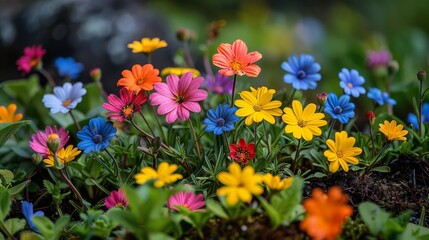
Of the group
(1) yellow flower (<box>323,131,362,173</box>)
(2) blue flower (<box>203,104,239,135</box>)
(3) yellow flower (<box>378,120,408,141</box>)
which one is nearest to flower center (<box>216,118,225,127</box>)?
(2) blue flower (<box>203,104,239,135</box>)

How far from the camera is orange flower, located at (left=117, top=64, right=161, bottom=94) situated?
4.29ft

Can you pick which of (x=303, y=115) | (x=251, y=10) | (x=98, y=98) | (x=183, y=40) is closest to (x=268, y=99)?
(x=303, y=115)

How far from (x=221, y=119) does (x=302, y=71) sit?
351 millimetres

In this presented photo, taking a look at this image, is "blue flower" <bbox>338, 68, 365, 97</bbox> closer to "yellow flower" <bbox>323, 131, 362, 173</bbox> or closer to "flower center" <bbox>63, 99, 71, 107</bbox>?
"yellow flower" <bbox>323, 131, 362, 173</bbox>

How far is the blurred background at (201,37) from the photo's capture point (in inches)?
106

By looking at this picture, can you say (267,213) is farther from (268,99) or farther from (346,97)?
(346,97)

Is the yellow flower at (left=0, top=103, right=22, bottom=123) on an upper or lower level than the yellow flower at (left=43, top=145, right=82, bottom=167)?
lower

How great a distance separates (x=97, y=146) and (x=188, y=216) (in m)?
0.30

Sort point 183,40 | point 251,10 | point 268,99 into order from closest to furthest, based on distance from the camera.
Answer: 1. point 268,99
2. point 183,40
3. point 251,10

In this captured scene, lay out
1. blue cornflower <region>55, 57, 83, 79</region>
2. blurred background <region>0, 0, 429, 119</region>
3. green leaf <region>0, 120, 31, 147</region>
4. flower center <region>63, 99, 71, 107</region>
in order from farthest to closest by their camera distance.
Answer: blurred background <region>0, 0, 429, 119</region>
blue cornflower <region>55, 57, 83, 79</region>
flower center <region>63, 99, 71, 107</region>
green leaf <region>0, 120, 31, 147</region>

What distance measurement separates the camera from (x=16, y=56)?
9.59 ft

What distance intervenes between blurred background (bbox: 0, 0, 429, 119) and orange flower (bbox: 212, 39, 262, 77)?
0.51 m

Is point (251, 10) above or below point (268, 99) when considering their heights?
below

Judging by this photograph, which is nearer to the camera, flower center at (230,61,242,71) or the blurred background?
flower center at (230,61,242,71)
